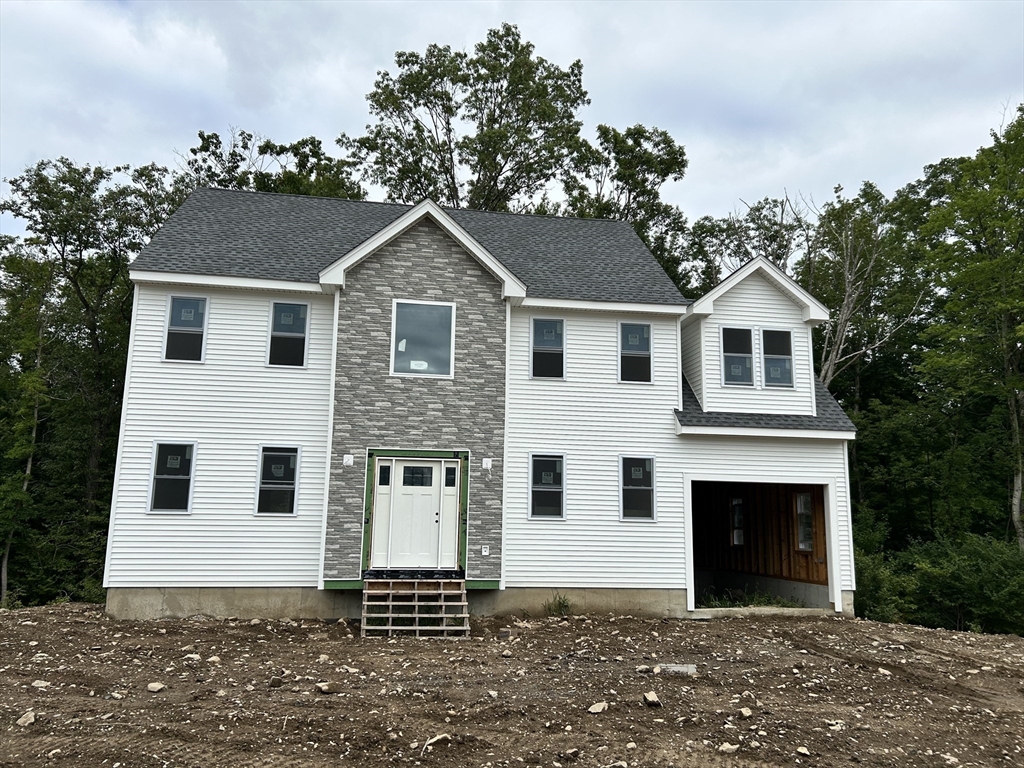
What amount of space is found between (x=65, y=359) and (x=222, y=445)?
14063mm

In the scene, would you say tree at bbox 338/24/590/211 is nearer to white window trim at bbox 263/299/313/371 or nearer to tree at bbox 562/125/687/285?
tree at bbox 562/125/687/285

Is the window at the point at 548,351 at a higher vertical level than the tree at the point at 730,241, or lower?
lower

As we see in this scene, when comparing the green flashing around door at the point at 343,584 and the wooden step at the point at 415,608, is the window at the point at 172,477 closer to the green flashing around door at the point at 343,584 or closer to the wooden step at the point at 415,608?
the green flashing around door at the point at 343,584

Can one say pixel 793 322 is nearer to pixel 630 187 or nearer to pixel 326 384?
pixel 326 384

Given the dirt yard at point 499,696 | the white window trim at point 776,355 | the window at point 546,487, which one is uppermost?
the white window trim at point 776,355

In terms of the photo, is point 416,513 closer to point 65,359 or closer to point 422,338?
point 422,338

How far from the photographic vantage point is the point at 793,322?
15375 millimetres

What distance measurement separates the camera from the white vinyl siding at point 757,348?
14.9m

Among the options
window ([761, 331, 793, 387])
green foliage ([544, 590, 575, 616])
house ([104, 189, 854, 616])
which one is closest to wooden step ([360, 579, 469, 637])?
house ([104, 189, 854, 616])

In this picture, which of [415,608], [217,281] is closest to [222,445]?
[217,281]

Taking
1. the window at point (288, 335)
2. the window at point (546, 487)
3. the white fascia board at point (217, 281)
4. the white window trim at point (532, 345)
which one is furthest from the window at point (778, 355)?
the window at point (288, 335)

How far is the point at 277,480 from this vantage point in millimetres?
13234

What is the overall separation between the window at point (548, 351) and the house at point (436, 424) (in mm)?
43

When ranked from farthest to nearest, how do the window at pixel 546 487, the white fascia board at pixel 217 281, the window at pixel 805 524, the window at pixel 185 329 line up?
the window at pixel 805 524 → the window at pixel 546 487 → the window at pixel 185 329 → the white fascia board at pixel 217 281
